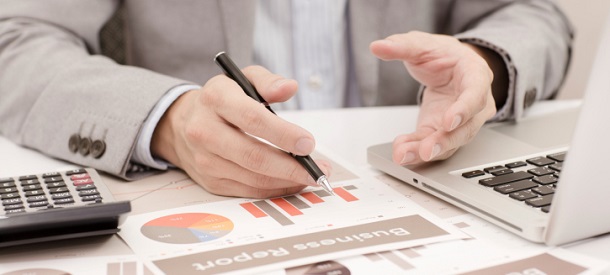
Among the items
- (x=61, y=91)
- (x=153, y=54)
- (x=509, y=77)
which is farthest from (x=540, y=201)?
(x=153, y=54)

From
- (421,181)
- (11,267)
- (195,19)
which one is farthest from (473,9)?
(11,267)

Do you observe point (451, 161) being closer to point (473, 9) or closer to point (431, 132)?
point (431, 132)

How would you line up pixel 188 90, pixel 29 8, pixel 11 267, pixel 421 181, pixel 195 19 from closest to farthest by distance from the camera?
pixel 11 267, pixel 421 181, pixel 188 90, pixel 29 8, pixel 195 19

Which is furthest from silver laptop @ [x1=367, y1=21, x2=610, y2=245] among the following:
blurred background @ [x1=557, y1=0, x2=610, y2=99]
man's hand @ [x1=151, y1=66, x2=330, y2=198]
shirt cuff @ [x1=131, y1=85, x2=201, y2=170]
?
blurred background @ [x1=557, y1=0, x2=610, y2=99]

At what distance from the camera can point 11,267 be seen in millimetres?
467

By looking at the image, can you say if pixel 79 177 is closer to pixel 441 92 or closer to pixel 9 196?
pixel 9 196

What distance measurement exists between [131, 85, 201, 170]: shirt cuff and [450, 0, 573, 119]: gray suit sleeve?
1.25 feet

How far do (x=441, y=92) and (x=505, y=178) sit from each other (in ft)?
0.58

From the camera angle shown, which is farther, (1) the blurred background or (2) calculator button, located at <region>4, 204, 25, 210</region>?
(1) the blurred background

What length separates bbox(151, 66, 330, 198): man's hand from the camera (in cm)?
56

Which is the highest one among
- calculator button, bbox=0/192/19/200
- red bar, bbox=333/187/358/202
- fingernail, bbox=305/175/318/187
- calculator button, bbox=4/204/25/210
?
fingernail, bbox=305/175/318/187

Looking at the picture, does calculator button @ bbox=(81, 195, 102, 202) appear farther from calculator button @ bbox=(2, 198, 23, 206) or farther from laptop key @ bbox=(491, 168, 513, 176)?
laptop key @ bbox=(491, 168, 513, 176)

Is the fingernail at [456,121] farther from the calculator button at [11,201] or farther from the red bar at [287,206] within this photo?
the calculator button at [11,201]

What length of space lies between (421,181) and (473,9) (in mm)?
551
